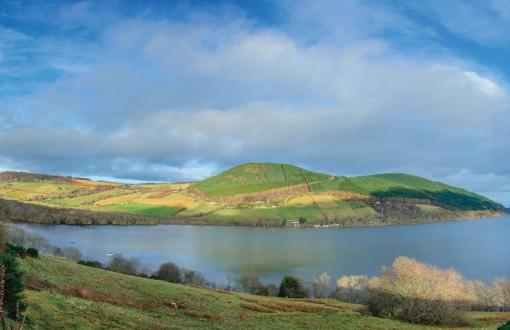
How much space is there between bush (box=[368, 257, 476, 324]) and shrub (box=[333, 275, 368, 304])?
34026 millimetres

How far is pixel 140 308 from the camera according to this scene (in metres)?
36.4

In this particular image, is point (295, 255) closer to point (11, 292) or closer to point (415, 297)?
point (415, 297)

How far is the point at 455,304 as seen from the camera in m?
49.5

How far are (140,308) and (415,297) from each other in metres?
30.3

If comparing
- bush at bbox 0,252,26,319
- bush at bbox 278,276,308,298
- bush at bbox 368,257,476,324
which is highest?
bush at bbox 0,252,26,319

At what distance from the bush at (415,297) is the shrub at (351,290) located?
112 feet

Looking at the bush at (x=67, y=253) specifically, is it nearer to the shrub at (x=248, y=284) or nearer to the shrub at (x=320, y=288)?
the shrub at (x=248, y=284)

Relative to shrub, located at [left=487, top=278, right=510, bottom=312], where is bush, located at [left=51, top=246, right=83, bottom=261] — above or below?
above

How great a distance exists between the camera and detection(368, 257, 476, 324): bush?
4806 cm

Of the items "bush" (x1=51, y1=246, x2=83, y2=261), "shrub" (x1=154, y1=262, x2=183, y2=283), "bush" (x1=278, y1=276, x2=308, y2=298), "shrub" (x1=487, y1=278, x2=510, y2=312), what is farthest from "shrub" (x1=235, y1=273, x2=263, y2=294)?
"bush" (x1=51, y1=246, x2=83, y2=261)

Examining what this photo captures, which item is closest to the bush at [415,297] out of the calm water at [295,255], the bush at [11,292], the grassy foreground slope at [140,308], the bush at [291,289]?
the grassy foreground slope at [140,308]

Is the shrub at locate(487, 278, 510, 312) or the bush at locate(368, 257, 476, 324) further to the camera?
the shrub at locate(487, 278, 510, 312)

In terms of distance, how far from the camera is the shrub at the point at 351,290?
8806 centimetres

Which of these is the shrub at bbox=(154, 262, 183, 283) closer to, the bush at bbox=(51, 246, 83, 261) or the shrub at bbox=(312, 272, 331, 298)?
the shrub at bbox=(312, 272, 331, 298)
